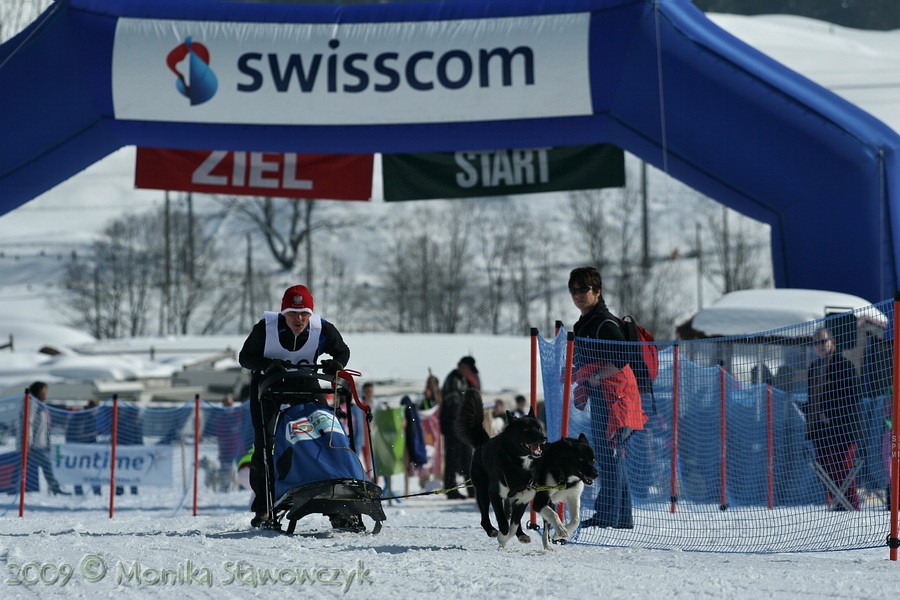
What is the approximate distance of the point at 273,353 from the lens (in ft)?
23.0

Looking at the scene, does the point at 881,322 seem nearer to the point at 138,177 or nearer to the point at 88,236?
the point at 138,177

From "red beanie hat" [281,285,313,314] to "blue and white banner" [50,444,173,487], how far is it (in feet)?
21.6

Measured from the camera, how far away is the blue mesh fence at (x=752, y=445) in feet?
22.7

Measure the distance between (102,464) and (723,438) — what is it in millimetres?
6888

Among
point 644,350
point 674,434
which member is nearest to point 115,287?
point 674,434

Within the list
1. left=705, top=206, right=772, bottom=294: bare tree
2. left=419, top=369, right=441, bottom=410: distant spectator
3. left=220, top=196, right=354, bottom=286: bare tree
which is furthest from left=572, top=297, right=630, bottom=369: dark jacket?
left=220, top=196, right=354, bottom=286: bare tree

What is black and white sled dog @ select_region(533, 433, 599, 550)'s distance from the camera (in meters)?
6.04

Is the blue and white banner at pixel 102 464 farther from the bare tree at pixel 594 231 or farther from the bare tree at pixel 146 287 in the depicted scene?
Answer: the bare tree at pixel 594 231

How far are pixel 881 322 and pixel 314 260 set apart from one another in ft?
185

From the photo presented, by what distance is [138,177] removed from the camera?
13328mm

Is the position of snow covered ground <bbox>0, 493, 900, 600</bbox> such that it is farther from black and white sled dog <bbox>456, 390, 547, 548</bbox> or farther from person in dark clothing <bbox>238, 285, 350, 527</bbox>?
person in dark clothing <bbox>238, 285, 350, 527</bbox>

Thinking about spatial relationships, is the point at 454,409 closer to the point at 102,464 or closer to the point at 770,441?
the point at 102,464

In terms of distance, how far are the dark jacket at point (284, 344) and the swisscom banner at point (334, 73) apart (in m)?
5.34

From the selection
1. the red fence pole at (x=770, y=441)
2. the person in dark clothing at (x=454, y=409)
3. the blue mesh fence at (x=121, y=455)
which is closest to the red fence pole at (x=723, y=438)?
the red fence pole at (x=770, y=441)
